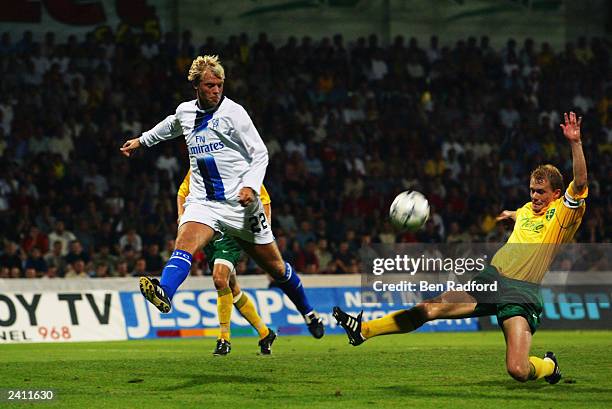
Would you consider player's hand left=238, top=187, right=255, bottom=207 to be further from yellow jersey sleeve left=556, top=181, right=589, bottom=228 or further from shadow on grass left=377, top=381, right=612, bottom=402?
yellow jersey sleeve left=556, top=181, right=589, bottom=228

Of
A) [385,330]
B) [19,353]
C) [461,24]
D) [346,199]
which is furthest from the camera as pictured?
[461,24]

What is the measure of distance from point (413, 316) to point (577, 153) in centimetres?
→ 210

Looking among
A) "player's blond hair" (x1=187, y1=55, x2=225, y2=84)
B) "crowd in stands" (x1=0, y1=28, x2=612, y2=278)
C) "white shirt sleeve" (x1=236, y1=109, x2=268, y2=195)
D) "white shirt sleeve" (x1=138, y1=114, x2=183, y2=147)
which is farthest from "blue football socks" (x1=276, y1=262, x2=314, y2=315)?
"crowd in stands" (x1=0, y1=28, x2=612, y2=278)

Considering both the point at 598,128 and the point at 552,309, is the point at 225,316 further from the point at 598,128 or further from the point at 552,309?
the point at 598,128

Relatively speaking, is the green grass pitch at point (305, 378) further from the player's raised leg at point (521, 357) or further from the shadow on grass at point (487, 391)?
the player's raised leg at point (521, 357)

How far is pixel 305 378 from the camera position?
10852 millimetres

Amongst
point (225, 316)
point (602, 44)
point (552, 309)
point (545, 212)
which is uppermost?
point (602, 44)

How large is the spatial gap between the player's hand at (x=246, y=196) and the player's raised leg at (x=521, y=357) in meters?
2.43

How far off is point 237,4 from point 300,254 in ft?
30.5

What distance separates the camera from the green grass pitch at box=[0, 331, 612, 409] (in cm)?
917

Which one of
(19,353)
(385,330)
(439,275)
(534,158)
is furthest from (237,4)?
(385,330)

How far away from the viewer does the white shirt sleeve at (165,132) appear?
1104 cm

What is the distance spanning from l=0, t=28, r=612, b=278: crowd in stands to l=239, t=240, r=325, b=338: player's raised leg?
8.85 m

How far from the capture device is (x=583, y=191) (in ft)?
31.4
